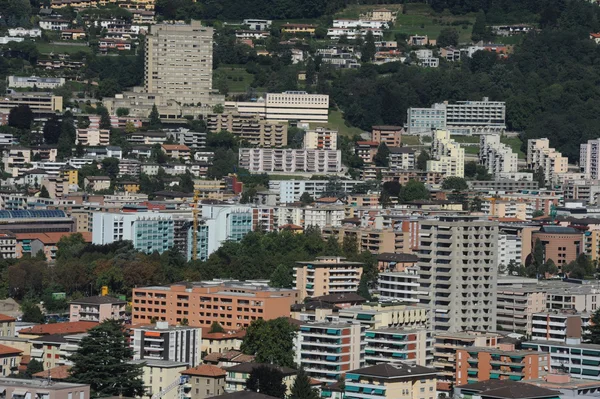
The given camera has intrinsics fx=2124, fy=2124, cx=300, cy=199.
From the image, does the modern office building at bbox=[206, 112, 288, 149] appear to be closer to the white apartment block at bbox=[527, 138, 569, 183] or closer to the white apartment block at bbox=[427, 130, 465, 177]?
the white apartment block at bbox=[427, 130, 465, 177]

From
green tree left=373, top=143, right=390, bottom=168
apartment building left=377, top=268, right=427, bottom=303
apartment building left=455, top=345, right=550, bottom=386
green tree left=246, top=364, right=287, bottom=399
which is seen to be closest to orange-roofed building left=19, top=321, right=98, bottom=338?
green tree left=246, top=364, right=287, bottom=399

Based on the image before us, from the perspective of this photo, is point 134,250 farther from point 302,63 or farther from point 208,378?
point 302,63

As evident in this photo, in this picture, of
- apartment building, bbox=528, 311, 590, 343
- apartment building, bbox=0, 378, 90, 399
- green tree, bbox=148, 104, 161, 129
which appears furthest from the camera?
green tree, bbox=148, 104, 161, 129

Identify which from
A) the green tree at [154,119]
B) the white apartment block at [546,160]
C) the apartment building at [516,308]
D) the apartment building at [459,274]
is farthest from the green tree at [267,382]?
the white apartment block at [546,160]

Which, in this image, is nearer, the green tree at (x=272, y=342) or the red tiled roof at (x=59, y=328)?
the green tree at (x=272, y=342)

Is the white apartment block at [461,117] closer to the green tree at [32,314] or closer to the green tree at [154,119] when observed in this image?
the green tree at [154,119]

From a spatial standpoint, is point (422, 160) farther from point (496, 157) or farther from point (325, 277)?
point (325, 277)

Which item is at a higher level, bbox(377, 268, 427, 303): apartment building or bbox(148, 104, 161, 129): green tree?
bbox(148, 104, 161, 129): green tree

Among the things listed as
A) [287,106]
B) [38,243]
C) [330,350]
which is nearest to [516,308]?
[330,350]
